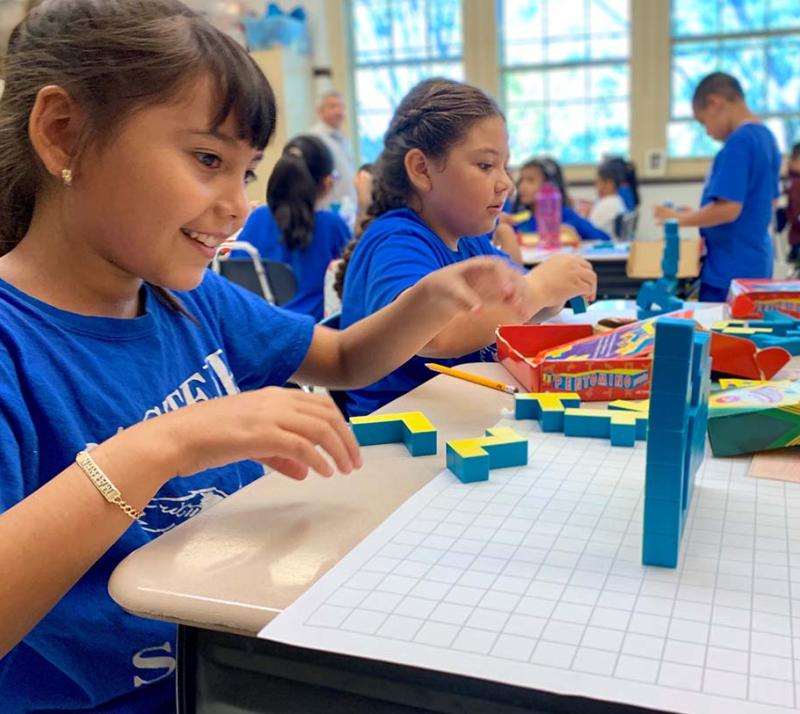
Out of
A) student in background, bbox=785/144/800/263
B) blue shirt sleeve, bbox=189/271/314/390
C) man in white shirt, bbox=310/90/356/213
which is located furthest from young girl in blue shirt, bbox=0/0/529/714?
student in background, bbox=785/144/800/263

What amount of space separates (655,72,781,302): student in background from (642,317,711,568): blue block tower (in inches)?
108

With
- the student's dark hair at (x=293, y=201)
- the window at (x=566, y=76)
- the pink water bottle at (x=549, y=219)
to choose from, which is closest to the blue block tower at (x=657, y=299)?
the student's dark hair at (x=293, y=201)

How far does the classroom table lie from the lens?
500 millimetres

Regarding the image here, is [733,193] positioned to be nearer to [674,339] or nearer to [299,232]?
[299,232]

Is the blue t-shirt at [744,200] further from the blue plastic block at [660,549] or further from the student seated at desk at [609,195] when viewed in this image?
the blue plastic block at [660,549]

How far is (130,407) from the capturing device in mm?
754

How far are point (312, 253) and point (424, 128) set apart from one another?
5.16 feet

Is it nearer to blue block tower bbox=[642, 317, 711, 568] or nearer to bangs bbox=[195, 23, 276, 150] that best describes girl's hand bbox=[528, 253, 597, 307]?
bangs bbox=[195, 23, 276, 150]

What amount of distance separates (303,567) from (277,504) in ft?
0.40

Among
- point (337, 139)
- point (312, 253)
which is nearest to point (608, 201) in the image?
point (337, 139)

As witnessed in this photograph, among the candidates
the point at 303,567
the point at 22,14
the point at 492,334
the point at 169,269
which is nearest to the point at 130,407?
the point at 169,269

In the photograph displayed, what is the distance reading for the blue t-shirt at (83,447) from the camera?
663mm

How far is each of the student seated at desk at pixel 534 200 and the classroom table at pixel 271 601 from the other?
3.57 meters

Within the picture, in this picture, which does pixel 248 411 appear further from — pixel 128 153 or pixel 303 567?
pixel 128 153
